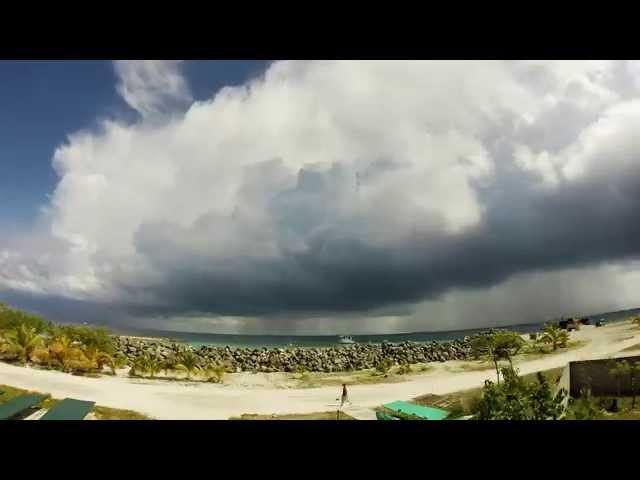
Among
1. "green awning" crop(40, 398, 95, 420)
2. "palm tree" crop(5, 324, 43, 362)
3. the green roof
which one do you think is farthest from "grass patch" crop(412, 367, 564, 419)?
"palm tree" crop(5, 324, 43, 362)

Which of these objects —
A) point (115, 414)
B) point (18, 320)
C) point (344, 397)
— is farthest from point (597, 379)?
point (18, 320)

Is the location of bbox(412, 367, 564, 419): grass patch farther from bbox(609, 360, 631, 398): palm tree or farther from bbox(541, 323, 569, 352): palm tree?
bbox(541, 323, 569, 352): palm tree

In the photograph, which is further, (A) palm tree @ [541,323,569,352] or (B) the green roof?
(A) palm tree @ [541,323,569,352]

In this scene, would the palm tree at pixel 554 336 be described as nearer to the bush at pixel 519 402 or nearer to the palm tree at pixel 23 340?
the bush at pixel 519 402
